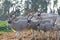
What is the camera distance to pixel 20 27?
6.70 metres

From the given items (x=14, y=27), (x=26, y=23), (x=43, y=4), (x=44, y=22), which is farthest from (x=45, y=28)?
(x=43, y=4)

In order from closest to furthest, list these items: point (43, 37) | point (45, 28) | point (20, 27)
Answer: point (20, 27) < point (45, 28) < point (43, 37)

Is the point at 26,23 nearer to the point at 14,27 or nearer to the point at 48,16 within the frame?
the point at 14,27

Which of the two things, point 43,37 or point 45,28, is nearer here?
point 45,28

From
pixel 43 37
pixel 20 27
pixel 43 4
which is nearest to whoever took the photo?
pixel 20 27

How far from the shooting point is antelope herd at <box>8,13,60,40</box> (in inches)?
267

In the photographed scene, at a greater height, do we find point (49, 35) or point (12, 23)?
point (12, 23)

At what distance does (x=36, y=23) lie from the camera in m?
7.17

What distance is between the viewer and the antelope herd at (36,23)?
6793 mm

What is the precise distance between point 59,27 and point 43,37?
3.38ft

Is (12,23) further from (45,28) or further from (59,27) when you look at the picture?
(59,27)

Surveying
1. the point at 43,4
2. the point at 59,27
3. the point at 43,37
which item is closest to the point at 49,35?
the point at 43,37

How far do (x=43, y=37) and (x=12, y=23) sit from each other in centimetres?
178

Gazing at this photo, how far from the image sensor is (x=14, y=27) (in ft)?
22.2
